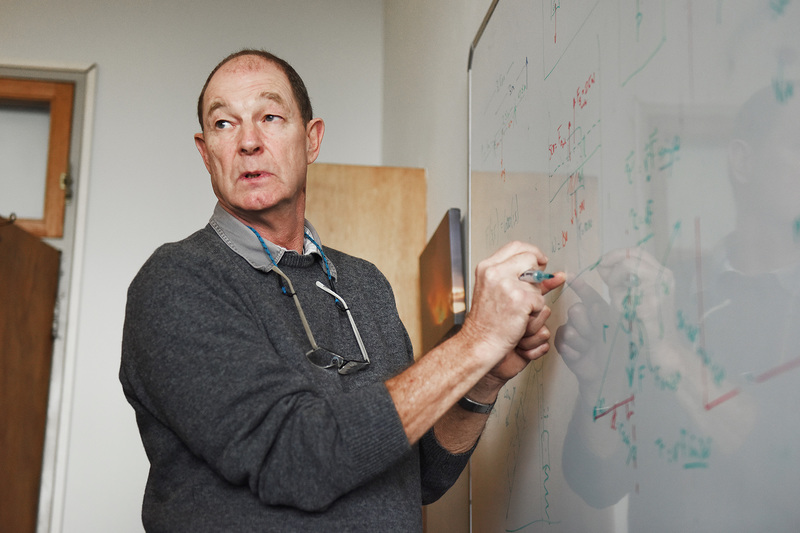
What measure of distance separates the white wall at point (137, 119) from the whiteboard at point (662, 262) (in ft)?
6.58

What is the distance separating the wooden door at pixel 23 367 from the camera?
2395 mm

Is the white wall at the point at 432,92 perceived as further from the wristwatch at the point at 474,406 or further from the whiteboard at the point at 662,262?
the wristwatch at the point at 474,406

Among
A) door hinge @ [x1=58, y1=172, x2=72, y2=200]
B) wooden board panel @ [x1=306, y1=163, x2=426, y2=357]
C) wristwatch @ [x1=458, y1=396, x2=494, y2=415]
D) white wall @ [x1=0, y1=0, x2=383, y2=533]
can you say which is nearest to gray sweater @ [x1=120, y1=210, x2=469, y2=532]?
wristwatch @ [x1=458, y1=396, x2=494, y2=415]

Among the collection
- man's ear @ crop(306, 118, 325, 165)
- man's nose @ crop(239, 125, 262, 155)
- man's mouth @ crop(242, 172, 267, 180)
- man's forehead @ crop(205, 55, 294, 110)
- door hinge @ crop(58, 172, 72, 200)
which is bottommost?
man's mouth @ crop(242, 172, 267, 180)

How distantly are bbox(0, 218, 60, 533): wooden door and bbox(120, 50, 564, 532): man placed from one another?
1.71 m

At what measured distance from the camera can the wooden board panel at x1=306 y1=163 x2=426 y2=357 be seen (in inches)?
85.0


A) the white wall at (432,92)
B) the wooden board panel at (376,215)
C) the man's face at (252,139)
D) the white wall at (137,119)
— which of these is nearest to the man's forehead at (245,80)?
the man's face at (252,139)

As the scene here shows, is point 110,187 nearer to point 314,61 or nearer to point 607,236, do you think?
point 314,61

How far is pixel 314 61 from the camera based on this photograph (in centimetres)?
307

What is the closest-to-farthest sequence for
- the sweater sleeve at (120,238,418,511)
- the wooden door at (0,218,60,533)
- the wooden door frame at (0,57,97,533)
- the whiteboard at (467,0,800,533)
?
1. the whiteboard at (467,0,800,533)
2. the sweater sleeve at (120,238,418,511)
3. the wooden door at (0,218,60,533)
4. the wooden door frame at (0,57,97,533)

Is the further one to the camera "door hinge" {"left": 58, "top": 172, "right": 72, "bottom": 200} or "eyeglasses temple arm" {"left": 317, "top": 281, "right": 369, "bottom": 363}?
"door hinge" {"left": 58, "top": 172, "right": 72, "bottom": 200}

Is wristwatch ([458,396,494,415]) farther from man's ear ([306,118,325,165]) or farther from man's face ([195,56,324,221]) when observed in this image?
man's ear ([306,118,325,165])

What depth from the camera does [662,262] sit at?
2.11 feet

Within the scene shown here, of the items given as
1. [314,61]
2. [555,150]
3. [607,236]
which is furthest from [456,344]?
[314,61]
